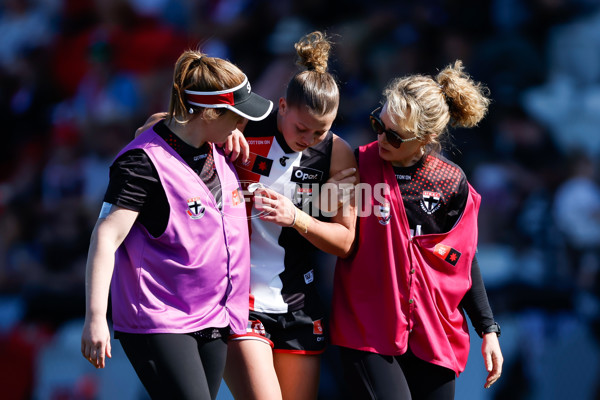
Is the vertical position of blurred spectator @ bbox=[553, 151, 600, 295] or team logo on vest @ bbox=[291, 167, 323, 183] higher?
team logo on vest @ bbox=[291, 167, 323, 183]

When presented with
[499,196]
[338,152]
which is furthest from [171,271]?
[499,196]

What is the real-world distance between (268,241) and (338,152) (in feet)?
1.58

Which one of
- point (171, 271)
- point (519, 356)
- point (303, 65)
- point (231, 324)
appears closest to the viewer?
point (171, 271)

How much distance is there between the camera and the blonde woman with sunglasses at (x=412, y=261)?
121 inches

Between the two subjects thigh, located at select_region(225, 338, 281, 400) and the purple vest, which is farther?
A: thigh, located at select_region(225, 338, 281, 400)

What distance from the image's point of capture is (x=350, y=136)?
20.6ft

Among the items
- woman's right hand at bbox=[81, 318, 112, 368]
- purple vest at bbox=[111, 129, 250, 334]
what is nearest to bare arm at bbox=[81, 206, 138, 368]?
woman's right hand at bbox=[81, 318, 112, 368]

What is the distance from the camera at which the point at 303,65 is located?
10.6 feet

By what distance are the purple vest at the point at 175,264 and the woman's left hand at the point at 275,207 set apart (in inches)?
6.5

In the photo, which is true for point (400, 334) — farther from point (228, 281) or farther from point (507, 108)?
point (507, 108)

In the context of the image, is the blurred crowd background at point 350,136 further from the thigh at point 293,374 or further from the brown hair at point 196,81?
the brown hair at point 196,81

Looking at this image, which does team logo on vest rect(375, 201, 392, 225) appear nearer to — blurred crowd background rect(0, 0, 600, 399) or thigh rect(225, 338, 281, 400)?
thigh rect(225, 338, 281, 400)

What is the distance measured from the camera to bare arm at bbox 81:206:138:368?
8.57 feet

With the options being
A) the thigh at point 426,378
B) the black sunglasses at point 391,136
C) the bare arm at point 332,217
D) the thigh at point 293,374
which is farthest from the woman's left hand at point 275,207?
the thigh at point 426,378
